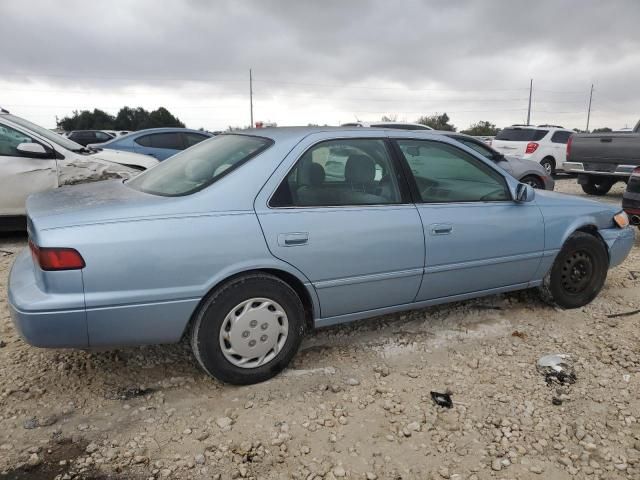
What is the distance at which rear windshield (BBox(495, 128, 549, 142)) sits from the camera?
13.8 meters

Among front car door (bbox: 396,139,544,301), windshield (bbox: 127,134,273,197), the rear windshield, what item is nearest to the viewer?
windshield (bbox: 127,134,273,197)

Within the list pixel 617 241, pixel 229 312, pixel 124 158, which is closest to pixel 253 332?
pixel 229 312

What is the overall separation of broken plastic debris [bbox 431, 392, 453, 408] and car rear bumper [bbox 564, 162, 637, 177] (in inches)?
298

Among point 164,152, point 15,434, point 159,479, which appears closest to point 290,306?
point 159,479

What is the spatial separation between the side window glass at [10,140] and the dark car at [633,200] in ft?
22.7

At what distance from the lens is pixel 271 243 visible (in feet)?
9.13

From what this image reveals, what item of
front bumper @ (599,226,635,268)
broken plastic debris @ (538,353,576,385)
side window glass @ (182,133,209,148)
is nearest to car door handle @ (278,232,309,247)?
broken plastic debris @ (538,353,576,385)

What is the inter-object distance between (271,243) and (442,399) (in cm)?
129

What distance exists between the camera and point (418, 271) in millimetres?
3281

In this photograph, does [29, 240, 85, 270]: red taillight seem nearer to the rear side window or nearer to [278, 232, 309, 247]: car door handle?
[278, 232, 309, 247]: car door handle

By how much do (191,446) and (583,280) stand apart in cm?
330

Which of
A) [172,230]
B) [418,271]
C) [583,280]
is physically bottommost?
[583,280]

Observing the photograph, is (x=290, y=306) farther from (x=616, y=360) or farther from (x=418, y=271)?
(x=616, y=360)

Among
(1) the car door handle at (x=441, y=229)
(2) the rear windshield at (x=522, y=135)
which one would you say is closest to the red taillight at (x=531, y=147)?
(2) the rear windshield at (x=522, y=135)
